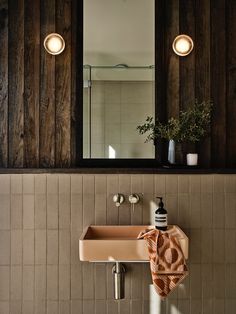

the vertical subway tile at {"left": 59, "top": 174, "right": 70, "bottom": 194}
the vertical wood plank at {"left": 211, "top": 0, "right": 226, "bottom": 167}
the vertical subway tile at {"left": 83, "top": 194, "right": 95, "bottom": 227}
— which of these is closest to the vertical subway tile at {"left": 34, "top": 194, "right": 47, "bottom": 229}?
the vertical subway tile at {"left": 59, "top": 174, "right": 70, "bottom": 194}

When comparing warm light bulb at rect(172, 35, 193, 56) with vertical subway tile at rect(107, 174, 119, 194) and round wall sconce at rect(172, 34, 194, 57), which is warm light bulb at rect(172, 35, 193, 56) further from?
vertical subway tile at rect(107, 174, 119, 194)

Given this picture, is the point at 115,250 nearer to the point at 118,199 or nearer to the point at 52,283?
the point at 118,199

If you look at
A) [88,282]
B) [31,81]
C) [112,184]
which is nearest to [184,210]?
[112,184]

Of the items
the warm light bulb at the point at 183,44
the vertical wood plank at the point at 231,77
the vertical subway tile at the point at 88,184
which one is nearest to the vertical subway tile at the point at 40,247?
the vertical subway tile at the point at 88,184

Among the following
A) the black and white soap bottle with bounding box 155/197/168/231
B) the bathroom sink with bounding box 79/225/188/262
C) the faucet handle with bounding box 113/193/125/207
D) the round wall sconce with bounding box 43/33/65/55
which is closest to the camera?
the bathroom sink with bounding box 79/225/188/262

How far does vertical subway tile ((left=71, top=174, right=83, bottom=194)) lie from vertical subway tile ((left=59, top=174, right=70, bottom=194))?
0.08 ft

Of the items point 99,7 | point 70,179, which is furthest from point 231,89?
point 70,179

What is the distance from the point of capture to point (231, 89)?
2139mm

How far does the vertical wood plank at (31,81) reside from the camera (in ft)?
6.96

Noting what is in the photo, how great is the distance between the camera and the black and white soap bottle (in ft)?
6.09

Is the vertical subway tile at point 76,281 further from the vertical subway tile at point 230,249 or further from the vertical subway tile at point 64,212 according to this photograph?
the vertical subway tile at point 230,249

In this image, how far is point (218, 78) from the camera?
2.14 m

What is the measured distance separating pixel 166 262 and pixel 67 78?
1.30m

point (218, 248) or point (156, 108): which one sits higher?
point (156, 108)
